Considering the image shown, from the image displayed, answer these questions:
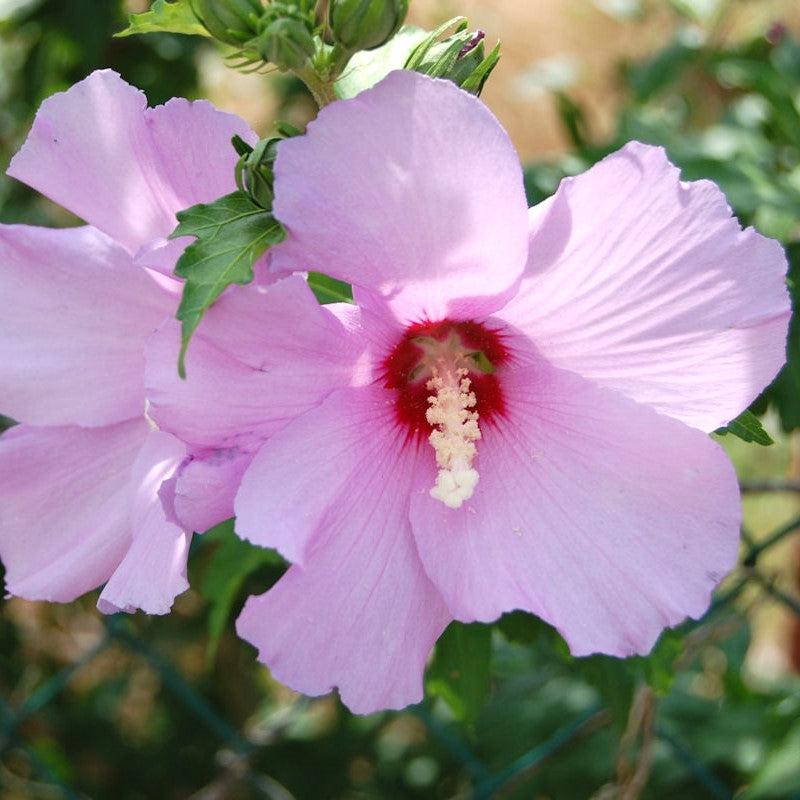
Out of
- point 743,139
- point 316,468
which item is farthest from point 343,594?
point 743,139

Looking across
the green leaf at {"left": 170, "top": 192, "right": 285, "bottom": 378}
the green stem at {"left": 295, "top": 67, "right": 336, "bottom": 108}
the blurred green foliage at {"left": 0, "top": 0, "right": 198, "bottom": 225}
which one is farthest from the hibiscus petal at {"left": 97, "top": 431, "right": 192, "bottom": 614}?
the blurred green foliage at {"left": 0, "top": 0, "right": 198, "bottom": 225}

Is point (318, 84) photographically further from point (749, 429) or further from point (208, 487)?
point (749, 429)

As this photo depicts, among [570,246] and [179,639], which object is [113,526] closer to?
[570,246]

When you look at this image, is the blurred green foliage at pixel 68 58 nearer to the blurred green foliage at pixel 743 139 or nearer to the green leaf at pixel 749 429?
the blurred green foliage at pixel 743 139

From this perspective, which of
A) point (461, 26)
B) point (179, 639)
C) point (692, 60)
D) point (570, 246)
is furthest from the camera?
point (179, 639)

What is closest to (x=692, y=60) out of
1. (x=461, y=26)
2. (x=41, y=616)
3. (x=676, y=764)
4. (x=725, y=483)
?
(x=676, y=764)

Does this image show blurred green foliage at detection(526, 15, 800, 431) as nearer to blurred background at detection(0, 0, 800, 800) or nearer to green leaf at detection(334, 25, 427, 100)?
blurred background at detection(0, 0, 800, 800)
